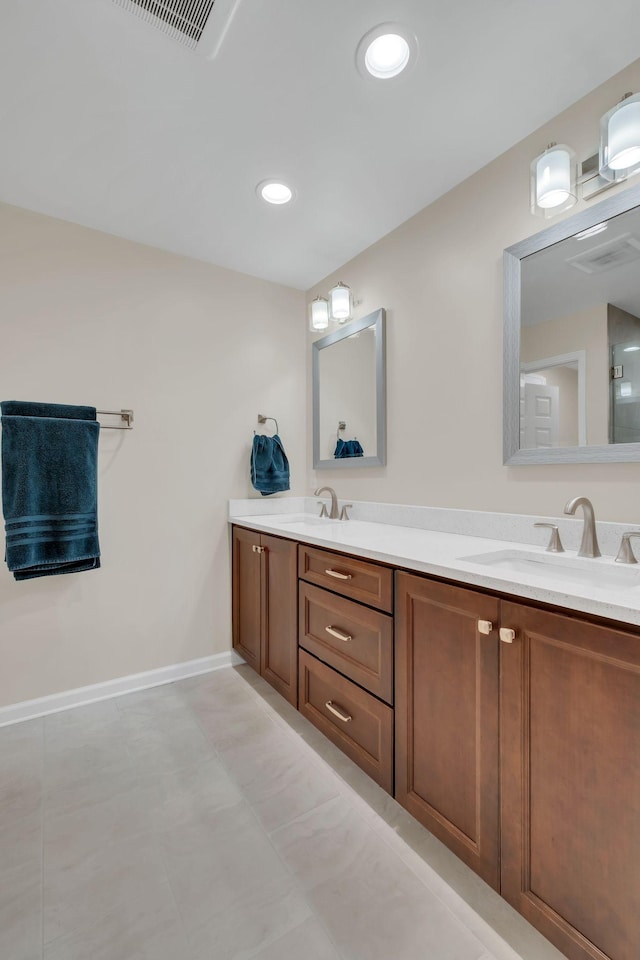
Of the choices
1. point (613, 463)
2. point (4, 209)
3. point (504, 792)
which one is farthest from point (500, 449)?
point (4, 209)

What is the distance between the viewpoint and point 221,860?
1.24m

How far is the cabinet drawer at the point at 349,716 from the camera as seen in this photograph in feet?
4.60

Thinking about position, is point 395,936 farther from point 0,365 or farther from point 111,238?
point 111,238

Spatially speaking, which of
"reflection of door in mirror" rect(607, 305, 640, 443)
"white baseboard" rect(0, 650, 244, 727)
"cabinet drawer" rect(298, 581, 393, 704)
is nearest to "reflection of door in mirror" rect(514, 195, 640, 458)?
"reflection of door in mirror" rect(607, 305, 640, 443)

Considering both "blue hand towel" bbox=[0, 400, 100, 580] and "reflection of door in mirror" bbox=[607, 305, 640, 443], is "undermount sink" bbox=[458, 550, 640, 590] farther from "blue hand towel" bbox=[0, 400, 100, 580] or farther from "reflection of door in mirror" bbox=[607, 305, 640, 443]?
"blue hand towel" bbox=[0, 400, 100, 580]

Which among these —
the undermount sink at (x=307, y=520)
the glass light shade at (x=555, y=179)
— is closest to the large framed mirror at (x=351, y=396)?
the undermount sink at (x=307, y=520)

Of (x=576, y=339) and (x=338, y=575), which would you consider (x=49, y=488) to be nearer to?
(x=338, y=575)

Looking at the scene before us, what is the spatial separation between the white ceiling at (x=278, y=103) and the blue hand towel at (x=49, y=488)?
968 millimetres

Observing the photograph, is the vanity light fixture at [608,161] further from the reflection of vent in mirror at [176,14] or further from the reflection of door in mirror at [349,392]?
the reflection of vent in mirror at [176,14]

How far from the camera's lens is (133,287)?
2236mm

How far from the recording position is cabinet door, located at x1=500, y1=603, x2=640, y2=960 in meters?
0.83

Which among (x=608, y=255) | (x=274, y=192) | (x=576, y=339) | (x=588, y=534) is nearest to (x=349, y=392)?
(x=274, y=192)

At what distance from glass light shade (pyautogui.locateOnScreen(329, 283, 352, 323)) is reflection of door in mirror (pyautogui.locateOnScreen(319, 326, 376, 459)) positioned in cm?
13

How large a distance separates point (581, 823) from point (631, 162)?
5.54 ft
